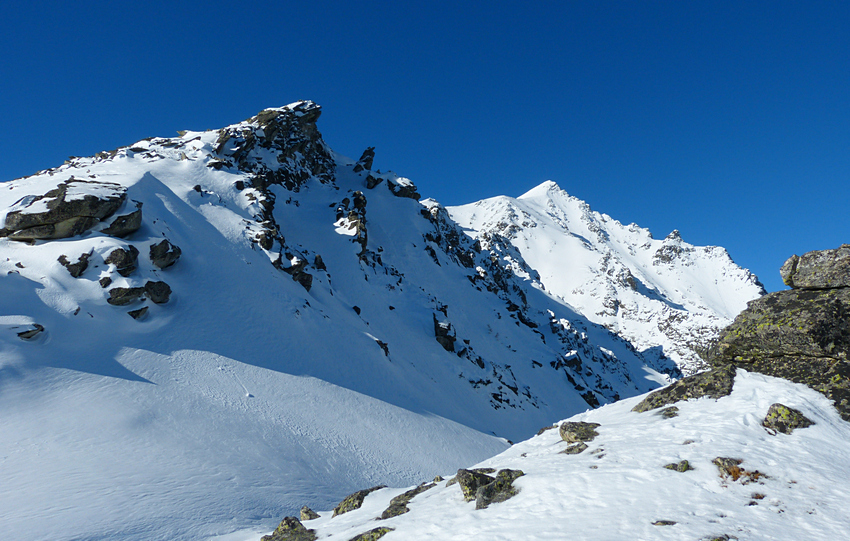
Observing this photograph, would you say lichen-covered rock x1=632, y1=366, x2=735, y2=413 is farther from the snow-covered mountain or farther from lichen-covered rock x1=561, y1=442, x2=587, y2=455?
the snow-covered mountain

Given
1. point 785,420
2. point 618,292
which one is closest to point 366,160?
point 785,420

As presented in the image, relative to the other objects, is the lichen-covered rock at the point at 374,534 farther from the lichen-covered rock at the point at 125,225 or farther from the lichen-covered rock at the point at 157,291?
the lichen-covered rock at the point at 125,225

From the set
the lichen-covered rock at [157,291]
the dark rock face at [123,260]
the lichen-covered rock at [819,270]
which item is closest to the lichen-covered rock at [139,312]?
the lichen-covered rock at [157,291]

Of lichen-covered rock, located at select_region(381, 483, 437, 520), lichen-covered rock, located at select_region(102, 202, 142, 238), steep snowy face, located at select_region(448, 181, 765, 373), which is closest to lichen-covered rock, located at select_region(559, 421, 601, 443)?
lichen-covered rock, located at select_region(381, 483, 437, 520)

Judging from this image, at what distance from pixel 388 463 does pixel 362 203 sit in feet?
120

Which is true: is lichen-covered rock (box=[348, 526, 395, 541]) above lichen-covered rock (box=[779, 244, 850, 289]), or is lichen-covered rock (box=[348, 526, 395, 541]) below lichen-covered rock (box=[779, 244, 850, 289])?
below

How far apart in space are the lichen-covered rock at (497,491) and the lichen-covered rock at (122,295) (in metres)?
20.7

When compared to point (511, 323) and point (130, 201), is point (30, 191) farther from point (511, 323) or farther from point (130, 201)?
point (511, 323)

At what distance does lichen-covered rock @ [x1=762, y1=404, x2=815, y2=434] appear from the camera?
324 inches

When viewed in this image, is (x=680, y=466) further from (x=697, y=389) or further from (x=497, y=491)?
(x=697, y=389)

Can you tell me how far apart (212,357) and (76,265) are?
821 centimetres

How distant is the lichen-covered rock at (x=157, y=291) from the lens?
70.7 ft

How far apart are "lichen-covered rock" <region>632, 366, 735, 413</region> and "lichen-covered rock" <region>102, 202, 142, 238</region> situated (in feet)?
88.6

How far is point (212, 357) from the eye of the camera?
67.6 feet
